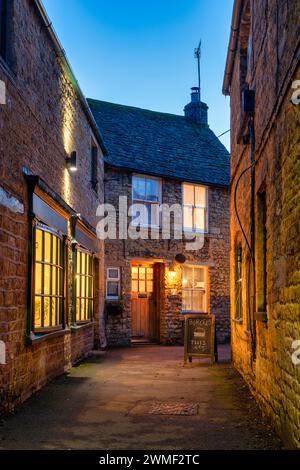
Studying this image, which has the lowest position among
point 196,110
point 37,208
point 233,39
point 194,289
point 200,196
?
point 194,289

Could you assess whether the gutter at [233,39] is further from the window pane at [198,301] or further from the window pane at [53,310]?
the window pane at [198,301]

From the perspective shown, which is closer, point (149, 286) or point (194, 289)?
point (149, 286)

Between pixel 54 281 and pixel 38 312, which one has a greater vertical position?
pixel 54 281

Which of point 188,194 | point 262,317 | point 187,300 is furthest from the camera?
point 188,194

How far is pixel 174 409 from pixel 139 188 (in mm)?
11668

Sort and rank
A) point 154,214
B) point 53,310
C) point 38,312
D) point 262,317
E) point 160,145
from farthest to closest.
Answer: point 160,145 → point 154,214 → point 53,310 → point 38,312 → point 262,317

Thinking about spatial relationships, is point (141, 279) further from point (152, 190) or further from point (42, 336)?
point (42, 336)

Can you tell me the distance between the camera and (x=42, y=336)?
28.1 ft

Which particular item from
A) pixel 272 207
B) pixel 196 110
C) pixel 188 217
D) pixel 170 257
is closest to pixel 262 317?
pixel 272 207

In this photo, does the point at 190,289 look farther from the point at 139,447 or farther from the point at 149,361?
the point at 139,447

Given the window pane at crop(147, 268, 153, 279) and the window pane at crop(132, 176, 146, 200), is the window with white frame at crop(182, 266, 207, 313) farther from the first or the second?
the window pane at crop(132, 176, 146, 200)

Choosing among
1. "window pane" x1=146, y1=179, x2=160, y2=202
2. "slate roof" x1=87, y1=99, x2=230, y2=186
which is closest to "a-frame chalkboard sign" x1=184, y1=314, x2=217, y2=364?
"window pane" x1=146, y1=179, x2=160, y2=202

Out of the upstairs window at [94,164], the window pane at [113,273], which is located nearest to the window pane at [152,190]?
the window pane at [113,273]

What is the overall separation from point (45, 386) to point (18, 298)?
83.7 inches
